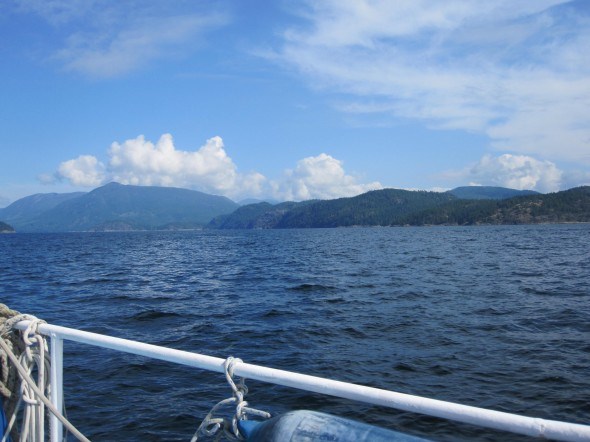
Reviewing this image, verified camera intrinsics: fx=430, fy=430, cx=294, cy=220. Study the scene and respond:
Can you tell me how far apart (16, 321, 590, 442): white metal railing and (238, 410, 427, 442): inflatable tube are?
14cm

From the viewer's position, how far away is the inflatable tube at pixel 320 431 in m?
2.31

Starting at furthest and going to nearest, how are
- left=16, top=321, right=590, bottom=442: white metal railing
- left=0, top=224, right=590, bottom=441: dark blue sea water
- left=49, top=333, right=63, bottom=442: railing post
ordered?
left=0, top=224, right=590, bottom=441: dark blue sea water < left=49, top=333, right=63, bottom=442: railing post < left=16, top=321, right=590, bottom=442: white metal railing

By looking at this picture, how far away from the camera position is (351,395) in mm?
2479

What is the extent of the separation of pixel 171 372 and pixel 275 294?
12.4 metres

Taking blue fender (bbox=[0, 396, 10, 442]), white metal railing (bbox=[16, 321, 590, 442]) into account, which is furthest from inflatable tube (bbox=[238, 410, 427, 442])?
blue fender (bbox=[0, 396, 10, 442])

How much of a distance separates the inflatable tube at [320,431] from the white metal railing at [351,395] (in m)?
0.14

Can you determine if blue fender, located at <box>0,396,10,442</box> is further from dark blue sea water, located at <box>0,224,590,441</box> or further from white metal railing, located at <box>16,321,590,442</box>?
dark blue sea water, located at <box>0,224,590,441</box>

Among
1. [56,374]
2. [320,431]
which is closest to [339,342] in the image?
[56,374]

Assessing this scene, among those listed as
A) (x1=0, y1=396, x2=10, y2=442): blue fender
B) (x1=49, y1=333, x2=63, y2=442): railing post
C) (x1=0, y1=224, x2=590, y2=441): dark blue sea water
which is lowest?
(x1=0, y1=224, x2=590, y2=441): dark blue sea water

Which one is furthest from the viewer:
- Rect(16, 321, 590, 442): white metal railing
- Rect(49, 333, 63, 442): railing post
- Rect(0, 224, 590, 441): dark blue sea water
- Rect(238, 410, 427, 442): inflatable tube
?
Rect(0, 224, 590, 441): dark blue sea water

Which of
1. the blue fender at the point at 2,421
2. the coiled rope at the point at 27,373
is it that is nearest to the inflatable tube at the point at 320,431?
the coiled rope at the point at 27,373

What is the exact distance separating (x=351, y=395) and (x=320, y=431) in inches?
10.6

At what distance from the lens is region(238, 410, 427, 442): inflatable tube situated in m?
2.31

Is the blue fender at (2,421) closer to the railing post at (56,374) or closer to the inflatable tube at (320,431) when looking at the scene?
the railing post at (56,374)
